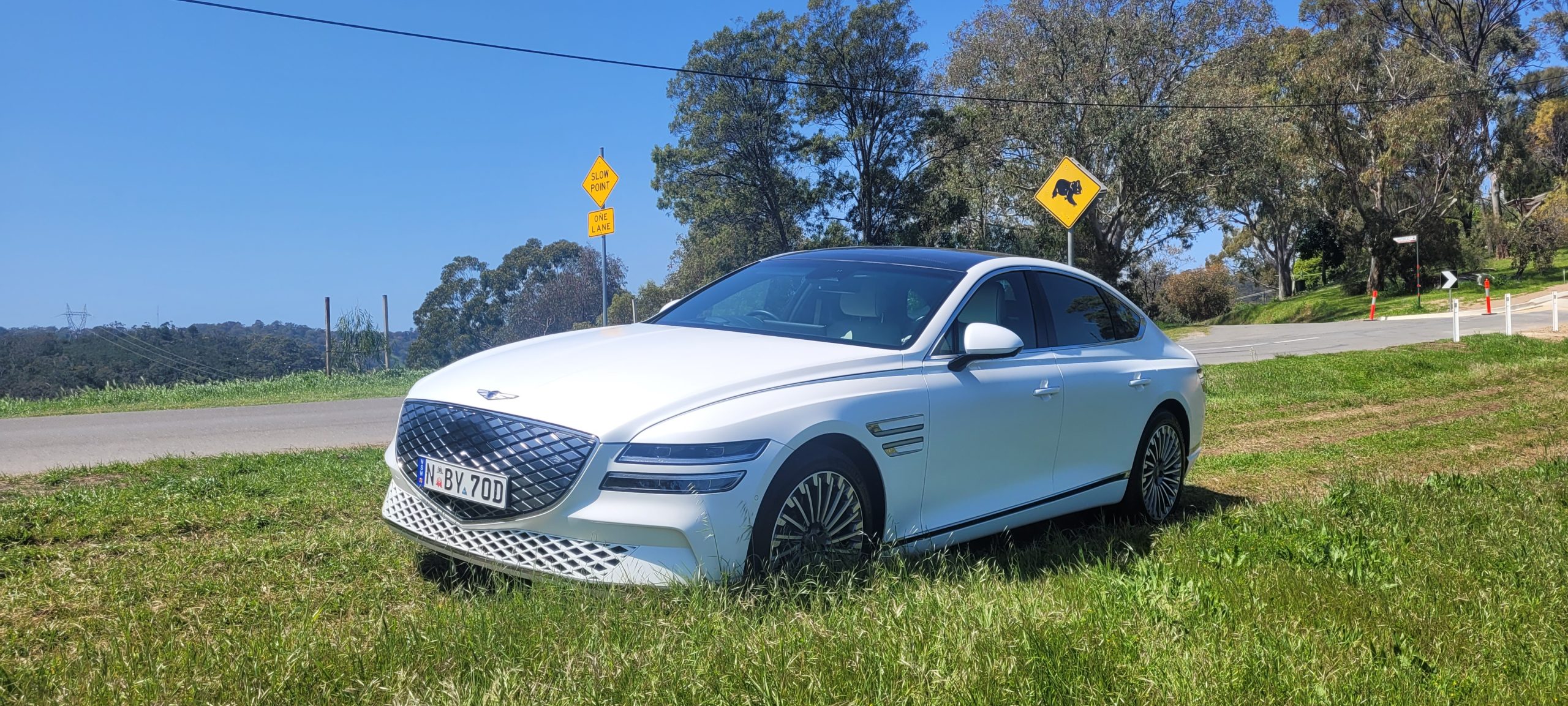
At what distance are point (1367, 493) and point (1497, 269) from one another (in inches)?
2373

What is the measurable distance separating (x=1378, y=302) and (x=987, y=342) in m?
47.5

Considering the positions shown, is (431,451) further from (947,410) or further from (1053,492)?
(1053,492)

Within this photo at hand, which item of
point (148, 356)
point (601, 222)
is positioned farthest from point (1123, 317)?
point (148, 356)

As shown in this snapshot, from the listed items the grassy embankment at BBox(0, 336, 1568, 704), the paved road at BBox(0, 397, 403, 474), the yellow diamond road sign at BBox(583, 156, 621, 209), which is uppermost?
the yellow diamond road sign at BBox(583, 156, 621, 209)

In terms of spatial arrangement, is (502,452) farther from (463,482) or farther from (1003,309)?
(1003,309)

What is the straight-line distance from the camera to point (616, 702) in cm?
291

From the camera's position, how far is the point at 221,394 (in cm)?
1742

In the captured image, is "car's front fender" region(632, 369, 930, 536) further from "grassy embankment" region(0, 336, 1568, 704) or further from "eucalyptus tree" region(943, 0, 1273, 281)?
"eucalyptus tree" region(943, 0, 1273, 281)

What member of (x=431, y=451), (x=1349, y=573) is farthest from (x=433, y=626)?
(x=1349, y=573)

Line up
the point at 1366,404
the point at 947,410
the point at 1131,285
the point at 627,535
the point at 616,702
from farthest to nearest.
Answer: the point at 1131,285 < the point at 1366,404 < the point at 947,410 < the point at 627,535 < the point at 616,702

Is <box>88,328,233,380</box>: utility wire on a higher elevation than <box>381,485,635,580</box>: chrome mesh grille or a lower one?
higher

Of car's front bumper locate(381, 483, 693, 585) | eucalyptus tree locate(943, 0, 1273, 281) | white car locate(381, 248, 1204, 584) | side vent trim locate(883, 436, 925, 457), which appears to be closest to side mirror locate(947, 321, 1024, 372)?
white car locate(381, 248, 1204, 584)

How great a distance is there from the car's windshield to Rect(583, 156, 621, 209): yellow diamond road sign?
38.2 ft

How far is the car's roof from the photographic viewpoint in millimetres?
5676
